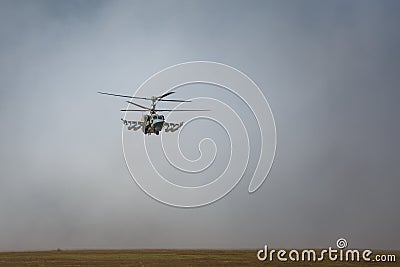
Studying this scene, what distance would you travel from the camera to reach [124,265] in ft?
243

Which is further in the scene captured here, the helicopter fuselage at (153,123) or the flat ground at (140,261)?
the flat ground at (140,261)

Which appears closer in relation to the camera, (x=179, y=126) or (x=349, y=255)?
(x=179, y=126)

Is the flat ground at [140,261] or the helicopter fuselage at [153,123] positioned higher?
the helicopter fuselage at [153,123]

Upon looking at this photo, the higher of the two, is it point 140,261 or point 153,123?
point 153,123

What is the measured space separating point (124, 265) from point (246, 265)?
1779cm

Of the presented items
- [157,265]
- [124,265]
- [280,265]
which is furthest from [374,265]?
[124,265]

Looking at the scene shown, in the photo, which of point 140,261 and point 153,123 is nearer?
point 153,123

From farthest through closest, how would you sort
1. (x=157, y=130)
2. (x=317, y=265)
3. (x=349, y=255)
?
1. (x=349, y=255)
2. (x=317, y=265)
3. (x=157, y=130)

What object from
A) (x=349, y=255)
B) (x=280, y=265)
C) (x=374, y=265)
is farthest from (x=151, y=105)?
(x=349, y=255)

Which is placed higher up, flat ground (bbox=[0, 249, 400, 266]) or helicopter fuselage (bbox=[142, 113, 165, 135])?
helicopter fuselage (bbox=[142, 113, 165, 135])

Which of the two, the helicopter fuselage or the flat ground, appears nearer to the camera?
the helicopter fuselage

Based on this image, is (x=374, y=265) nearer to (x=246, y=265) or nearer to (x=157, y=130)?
(x=246, y=265)

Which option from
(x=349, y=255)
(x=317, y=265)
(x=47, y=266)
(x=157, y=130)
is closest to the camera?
(x=157, y=130)

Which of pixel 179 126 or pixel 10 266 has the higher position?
pixel 179 126
